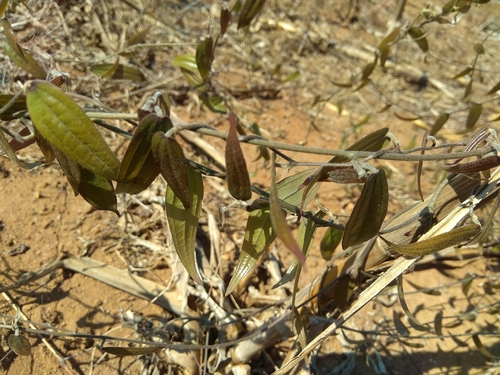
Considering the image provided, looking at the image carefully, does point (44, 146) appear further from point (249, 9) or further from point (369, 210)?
point (249, 9)

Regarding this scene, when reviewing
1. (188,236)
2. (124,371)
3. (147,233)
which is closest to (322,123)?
(147,233)

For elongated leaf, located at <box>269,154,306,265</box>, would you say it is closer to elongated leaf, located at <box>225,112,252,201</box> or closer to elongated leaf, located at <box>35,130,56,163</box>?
elongated leaf, located at <box>225,112,252,201</box>

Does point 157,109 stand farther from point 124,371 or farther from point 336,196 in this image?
point 336,196

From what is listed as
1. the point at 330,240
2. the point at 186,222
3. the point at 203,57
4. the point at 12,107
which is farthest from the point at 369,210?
the point at 203,57

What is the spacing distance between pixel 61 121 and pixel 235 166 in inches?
8.8

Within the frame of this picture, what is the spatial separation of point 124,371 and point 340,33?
256 centimetres

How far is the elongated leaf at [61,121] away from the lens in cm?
54

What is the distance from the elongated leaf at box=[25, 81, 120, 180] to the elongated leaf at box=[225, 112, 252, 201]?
0.55 ft

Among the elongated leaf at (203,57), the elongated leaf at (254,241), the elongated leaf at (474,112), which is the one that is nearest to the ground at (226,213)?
the elongated leaf at (203,57)

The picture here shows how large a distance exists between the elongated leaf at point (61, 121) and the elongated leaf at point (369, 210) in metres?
0.36

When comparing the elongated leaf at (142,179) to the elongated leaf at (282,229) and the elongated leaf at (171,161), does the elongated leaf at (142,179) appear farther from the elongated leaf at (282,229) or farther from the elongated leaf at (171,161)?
the elongated leaf at (282,229)

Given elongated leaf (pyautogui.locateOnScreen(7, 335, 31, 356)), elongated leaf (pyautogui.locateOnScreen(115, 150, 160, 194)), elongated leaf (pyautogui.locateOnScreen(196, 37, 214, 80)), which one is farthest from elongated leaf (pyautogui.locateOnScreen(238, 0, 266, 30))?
elongated leaf (pyautogui.locateOnScreen(7, 335, 31, 356))

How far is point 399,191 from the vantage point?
206 cm

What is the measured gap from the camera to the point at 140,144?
0.56m
